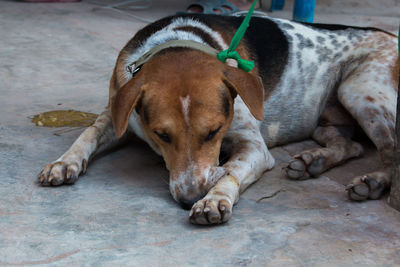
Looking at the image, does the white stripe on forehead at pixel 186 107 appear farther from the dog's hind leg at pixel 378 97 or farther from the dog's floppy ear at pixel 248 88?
the dog's hind leg at pixel 378 97

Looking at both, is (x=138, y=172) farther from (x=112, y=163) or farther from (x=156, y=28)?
(x=156, y=28)

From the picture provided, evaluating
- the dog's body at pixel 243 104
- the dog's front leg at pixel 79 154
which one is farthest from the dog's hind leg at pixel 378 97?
the dog's front leg at pixel 79 154

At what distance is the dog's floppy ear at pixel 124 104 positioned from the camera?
121 inches

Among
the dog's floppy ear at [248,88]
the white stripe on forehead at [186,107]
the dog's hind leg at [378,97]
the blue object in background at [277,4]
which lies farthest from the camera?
the blue object in background at [277,4]

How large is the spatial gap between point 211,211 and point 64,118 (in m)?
2.29

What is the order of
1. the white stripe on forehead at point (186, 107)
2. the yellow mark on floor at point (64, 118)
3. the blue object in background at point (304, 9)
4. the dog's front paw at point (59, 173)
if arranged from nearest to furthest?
1. the white stripe on forehead at point (186, 107)
2. the dog's front paw at point (59, 173)
3. the yellow mark on floor at point (64, 118)
4. the blue object in background at point (304, 9)

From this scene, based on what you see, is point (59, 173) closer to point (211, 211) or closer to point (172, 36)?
point (211, 211)

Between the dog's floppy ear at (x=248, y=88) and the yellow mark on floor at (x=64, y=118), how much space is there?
178 cm

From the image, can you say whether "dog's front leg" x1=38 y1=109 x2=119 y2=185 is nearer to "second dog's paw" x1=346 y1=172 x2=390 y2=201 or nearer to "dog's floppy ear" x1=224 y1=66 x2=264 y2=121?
"dog's floppy ear" x1=224 y1=66 x2=264 y2=121

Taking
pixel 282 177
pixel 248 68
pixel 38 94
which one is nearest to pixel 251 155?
pixel 282 177

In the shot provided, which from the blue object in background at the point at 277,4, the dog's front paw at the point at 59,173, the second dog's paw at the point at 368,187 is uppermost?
the second dog's paw at the point at 368,187

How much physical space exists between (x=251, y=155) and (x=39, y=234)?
1.42m

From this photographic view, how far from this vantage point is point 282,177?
3666 millimetres

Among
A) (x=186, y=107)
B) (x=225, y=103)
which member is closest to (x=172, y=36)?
(x=225, y=103)
